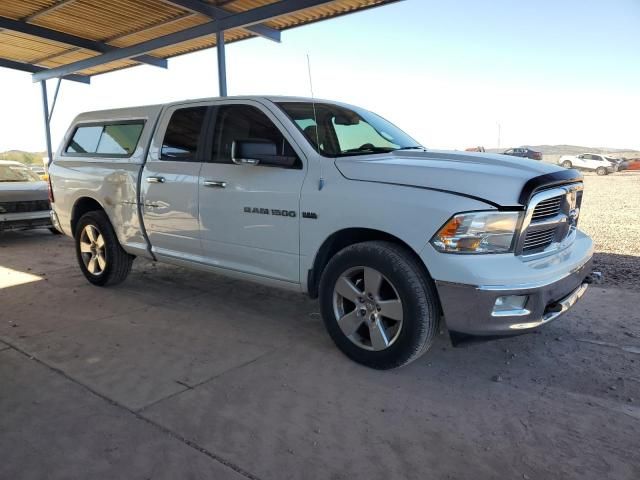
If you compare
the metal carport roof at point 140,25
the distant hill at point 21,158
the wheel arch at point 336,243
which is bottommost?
the wheel arch at point 336,243

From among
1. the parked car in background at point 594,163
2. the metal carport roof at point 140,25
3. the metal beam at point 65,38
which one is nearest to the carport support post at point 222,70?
the metal carport roof at point 140,25

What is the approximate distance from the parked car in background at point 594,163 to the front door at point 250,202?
33926mm

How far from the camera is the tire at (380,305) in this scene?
314cm

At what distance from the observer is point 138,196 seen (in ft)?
16.2

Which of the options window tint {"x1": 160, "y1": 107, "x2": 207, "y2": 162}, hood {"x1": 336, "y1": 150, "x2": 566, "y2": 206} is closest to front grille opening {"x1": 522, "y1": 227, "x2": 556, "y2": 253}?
hood {"x1": 336, "y1": 150, "x2": 566, "y2": 206}

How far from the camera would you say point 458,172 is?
3.07 metres

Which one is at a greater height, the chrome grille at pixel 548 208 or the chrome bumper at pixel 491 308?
the chrome grille at pixel 548 208

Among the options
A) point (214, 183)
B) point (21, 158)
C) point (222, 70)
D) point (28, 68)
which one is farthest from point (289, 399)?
point (21, 158)

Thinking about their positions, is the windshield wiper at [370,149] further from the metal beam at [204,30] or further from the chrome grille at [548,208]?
the metal beam at [204,30]

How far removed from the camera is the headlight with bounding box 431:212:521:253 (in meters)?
2.92

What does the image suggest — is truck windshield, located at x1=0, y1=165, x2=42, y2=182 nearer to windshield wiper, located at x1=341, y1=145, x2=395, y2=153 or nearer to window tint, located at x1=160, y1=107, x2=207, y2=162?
window tint, located at x1=160, y1=107, x2=207, y2=162

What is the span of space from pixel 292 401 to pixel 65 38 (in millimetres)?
11357

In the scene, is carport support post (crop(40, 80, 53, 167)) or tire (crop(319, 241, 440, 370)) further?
carport support post (crop(40, 80, 53, 167))

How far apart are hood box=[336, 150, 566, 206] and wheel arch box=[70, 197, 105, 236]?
11.4 ft
